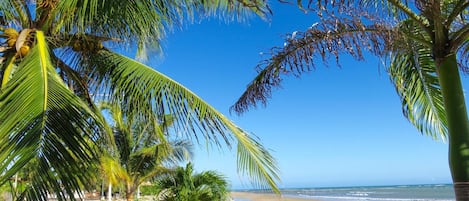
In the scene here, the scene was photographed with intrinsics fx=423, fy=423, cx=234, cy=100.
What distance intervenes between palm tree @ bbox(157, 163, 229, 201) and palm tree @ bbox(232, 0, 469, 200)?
14.4ft

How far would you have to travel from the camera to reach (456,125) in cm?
332

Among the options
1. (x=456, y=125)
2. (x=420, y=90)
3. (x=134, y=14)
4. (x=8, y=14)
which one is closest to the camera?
(x=456, y=125)

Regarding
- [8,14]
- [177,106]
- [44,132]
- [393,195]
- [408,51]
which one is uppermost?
[8,14]

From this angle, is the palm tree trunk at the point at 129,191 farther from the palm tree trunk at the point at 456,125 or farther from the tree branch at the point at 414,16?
the palm tree trunk at the point at 456,125

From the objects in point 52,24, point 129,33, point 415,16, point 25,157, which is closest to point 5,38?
point 52,24

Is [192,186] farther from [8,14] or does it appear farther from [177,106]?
[8,14]

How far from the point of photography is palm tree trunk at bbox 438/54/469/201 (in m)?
3.16

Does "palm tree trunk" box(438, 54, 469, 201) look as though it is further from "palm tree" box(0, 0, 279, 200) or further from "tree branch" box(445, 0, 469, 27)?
"palm tree" box(0, 0, 279, 200)

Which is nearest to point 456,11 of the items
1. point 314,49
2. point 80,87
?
point 314,49

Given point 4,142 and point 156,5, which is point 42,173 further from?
point 156,5

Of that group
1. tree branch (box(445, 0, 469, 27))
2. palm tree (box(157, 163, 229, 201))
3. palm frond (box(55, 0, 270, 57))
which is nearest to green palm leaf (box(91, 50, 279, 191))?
palm frond (box(55, 0, 270, 57))

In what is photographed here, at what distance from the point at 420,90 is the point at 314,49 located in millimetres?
1713

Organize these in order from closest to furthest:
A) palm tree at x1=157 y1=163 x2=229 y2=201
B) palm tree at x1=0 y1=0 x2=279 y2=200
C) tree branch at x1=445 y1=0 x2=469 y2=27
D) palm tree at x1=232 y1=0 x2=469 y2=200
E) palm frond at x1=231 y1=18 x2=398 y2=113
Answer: palm tree at x1=0 y1=0 x2=279 y2=200, palm tree at x1=232 y1=0 x2=469 y2=200, tree branch at x1=445 y1=0 x2=469 y2=27, palm frond at x1=231 y1=18 x2=398 y2=113, palm tree at x1=157 y1=163 x2=229 y2=201

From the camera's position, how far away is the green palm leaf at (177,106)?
4058mm
